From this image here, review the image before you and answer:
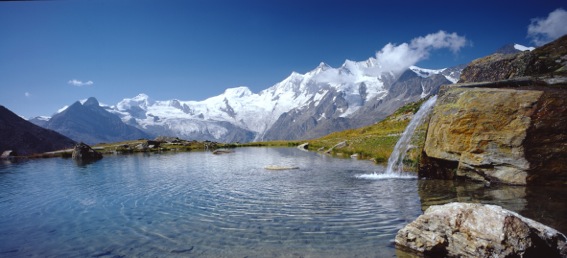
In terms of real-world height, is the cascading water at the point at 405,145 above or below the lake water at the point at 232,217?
above

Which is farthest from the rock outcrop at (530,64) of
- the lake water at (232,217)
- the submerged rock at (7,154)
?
the submerged rock at (7,154)

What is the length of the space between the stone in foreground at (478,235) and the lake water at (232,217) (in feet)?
5.00

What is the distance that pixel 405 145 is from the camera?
38406mm

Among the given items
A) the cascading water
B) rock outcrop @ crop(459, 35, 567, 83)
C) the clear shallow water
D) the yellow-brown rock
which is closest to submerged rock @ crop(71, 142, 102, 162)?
the clear shallow water

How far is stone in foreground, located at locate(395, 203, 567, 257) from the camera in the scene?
10.7 meters

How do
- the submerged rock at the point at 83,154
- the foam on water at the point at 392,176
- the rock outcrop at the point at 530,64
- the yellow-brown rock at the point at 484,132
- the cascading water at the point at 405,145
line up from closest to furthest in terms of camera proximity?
1. the yellow-brown rock at the point at 484,132
2. the rock outcrop at the point at 530,64
3. the foam on water at the point at 392,176
4. the cascading water at the point at 405,145
5. the submerged rock at the point at 83,154

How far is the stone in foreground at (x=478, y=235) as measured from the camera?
10727 millimetres

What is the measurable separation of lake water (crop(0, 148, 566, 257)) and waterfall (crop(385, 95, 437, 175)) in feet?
21.0

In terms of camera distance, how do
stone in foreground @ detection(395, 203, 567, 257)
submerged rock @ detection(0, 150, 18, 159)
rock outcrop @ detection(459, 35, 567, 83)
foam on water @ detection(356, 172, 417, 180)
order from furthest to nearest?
submerged rock @ detection(0, 150, 18, 159) < foam on water @ detection(356, 172, 417, 180) < rock outcrop @ detection(459, 35, 567, 83) < stone in foreground @ detection(395, 203, 567, 257)

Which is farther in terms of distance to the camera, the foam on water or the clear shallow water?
the foam on water

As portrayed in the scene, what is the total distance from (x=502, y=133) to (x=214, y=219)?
20.8m

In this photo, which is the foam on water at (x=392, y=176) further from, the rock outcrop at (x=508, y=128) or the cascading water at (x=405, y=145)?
the rock outcrop at (x=508, y=128)

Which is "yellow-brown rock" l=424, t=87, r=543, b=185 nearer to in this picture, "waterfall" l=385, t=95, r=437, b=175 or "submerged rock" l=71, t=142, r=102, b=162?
"waterfall" l=385, t=95, r=437, b=175

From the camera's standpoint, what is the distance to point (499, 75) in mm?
33375
